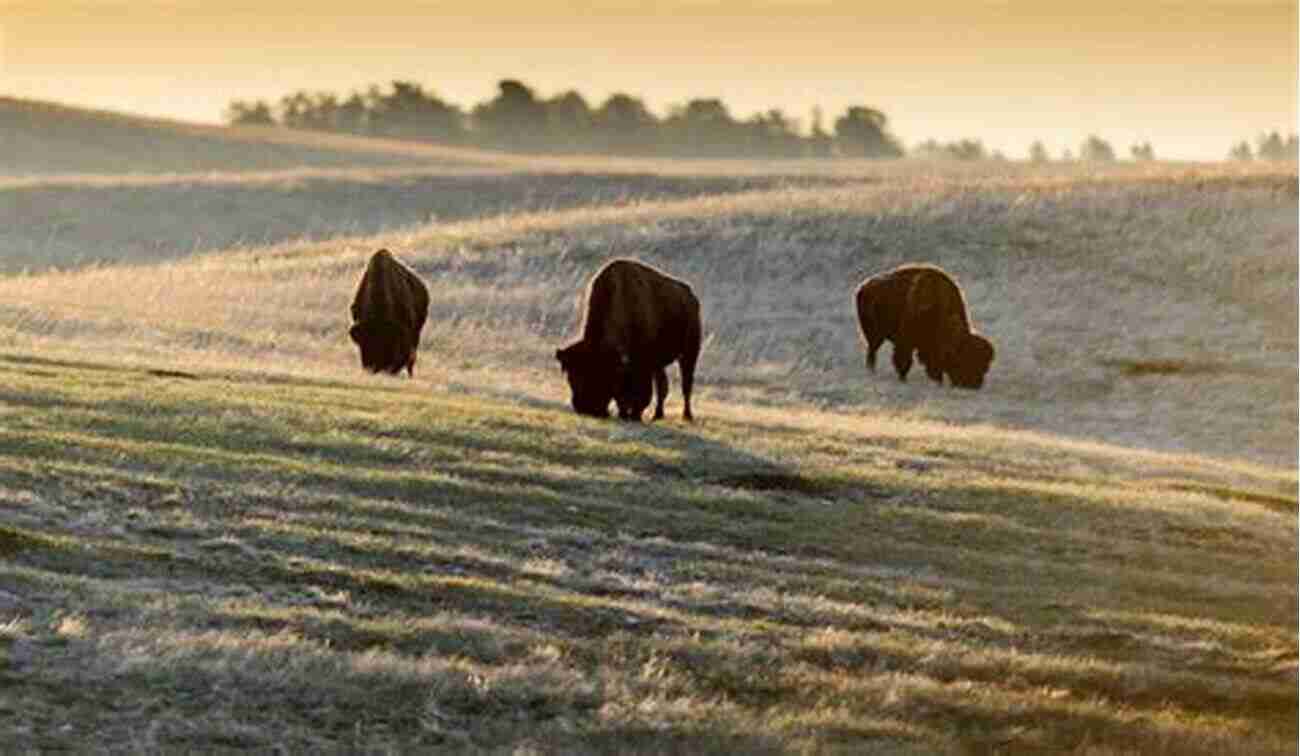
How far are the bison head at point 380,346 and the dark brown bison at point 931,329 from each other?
10.5 metres

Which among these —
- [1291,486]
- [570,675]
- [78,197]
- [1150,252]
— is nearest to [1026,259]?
[1150,252]

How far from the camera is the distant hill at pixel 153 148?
9575 centimetres

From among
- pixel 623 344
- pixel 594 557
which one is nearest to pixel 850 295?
pixel 623 344

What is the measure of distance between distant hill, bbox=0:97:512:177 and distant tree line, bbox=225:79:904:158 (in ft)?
31.2

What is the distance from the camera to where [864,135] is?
124625 mm

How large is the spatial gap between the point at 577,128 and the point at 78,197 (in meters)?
54.5

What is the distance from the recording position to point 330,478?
1784 centimetres

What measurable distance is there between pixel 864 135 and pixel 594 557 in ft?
360

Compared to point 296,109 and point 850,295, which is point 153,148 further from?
point 850,295

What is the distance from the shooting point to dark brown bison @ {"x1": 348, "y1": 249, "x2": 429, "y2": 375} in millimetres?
28188

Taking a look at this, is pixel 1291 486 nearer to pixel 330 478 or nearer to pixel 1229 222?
pixel 330 478

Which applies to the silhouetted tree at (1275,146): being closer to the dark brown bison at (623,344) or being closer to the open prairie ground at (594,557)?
the open prairie ground at (594,557)

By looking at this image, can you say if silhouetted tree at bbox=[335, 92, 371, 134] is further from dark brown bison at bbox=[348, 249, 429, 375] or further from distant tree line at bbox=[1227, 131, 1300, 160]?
dark brown bison at bbox=[348, 249, 429, 375]

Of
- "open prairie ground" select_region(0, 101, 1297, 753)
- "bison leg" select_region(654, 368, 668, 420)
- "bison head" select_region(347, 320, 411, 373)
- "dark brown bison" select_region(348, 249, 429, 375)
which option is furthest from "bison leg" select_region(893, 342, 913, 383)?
"bison leg" select_region(654, 368, 668, 420)
